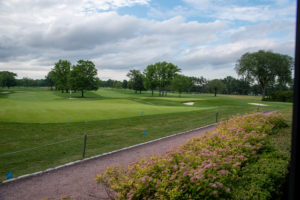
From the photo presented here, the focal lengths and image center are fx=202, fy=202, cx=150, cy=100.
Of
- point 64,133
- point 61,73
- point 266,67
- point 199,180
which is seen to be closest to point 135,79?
point 61,73

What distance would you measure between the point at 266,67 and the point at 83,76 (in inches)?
2034

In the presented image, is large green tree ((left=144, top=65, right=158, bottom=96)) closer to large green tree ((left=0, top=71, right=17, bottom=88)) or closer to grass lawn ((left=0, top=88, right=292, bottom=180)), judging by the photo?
grass lawn ((left=0, top=88, right=292, bottom=180))

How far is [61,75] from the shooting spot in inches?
2795

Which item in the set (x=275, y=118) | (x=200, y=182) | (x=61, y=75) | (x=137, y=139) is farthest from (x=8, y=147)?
(x=61, y=75)

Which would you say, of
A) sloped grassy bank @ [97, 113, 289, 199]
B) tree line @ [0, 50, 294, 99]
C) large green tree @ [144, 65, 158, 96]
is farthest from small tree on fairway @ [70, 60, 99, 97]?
sloped grassy bank @ [97, 113, 289, 199]

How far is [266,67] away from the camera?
188 ft

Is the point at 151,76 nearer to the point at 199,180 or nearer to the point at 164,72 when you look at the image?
the point at 164,72

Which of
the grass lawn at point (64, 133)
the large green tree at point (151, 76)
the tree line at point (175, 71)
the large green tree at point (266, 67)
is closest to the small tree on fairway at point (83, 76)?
the tree line at point (175, 71)

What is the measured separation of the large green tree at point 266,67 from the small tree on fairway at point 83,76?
4286 cm

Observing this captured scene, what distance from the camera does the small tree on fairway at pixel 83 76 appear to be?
181ft

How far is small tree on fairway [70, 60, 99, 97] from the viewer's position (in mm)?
55156

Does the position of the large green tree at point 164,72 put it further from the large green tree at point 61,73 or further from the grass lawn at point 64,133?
the grass lawn at point 64,133

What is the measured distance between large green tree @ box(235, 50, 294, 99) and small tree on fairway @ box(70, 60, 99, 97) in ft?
141

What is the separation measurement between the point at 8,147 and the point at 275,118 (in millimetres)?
14382
